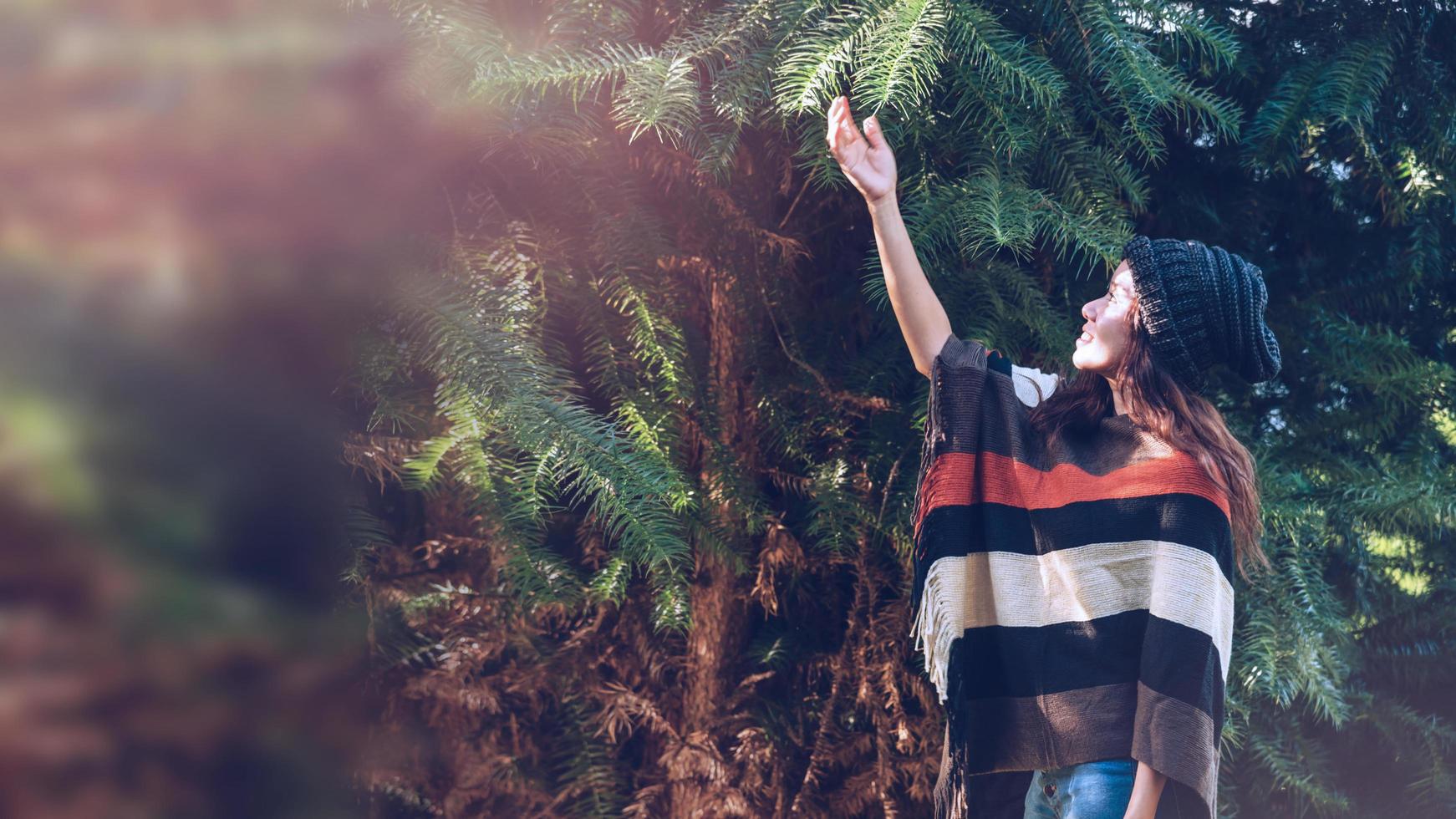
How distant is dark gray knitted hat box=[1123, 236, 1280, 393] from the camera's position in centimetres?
89

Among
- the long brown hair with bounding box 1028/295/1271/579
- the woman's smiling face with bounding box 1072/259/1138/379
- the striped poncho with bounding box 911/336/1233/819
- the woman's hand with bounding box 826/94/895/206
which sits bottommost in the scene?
the striped poncho with bounding box 911/336/1233/819

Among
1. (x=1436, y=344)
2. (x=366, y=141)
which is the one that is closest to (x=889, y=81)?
(x=366, y=141)

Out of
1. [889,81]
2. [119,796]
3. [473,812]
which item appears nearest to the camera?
[119,796]

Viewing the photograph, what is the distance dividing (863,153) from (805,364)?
Answer: 0.32 metres

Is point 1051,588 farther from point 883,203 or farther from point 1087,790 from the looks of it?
point 883,203

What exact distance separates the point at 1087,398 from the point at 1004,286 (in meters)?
0.15

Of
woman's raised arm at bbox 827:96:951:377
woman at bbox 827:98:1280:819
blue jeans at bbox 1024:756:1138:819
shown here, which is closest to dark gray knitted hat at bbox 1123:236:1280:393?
woman at bbox 827:98:1280:819

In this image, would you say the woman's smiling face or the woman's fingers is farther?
the woman's smiling face

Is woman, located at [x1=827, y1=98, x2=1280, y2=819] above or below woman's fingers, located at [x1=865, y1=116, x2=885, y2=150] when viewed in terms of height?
below

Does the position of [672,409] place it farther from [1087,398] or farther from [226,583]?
[226,583]

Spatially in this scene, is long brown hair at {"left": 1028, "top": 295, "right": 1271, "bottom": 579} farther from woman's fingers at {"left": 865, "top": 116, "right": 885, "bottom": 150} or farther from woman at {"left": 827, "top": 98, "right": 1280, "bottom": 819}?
woman's fingers at {"left": 865, "top": 116, "right": 885, "bottom": 150}

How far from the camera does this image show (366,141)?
1.95ft

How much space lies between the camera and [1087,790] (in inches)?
34.5

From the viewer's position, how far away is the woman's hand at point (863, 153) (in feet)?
2.73
